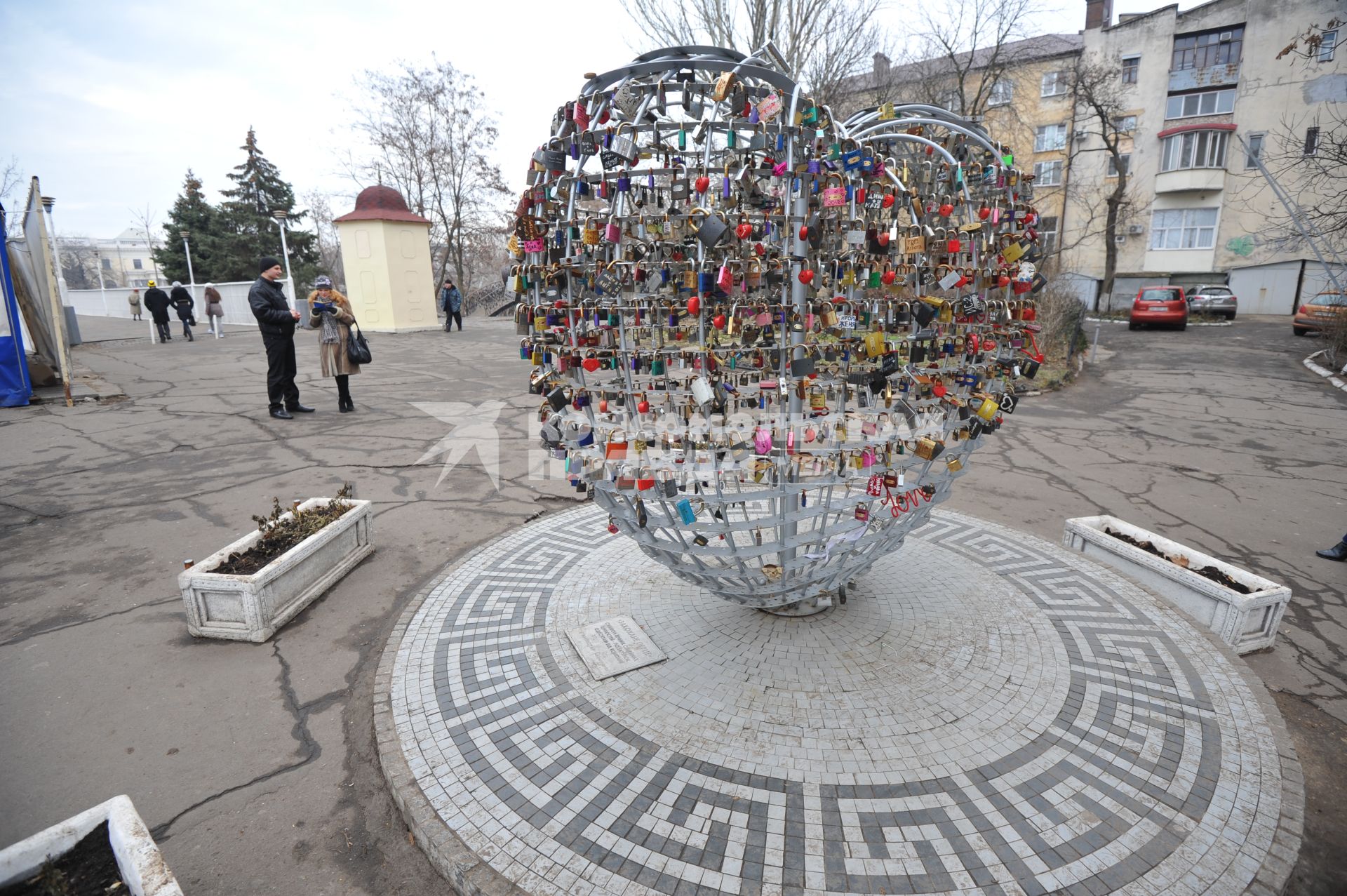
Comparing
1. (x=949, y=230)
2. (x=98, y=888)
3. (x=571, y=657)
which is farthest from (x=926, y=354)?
(x=98, y=888)

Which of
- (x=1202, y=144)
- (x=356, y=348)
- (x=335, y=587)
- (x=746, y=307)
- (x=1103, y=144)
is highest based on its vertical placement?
(x=1103, y=144)

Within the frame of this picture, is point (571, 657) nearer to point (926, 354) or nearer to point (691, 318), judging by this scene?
point (691, 318)

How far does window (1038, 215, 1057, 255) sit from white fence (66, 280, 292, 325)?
18.2 metres

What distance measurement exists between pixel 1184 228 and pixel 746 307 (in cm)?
3601

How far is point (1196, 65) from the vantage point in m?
28.0

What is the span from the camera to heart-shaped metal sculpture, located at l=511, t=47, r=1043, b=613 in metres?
2.81

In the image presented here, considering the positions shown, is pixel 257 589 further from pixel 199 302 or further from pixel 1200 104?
pixel 1200 104

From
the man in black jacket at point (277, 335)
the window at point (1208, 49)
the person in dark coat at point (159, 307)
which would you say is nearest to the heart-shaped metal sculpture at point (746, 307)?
the man in black jacket at point (277, 335)

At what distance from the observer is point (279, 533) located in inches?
179

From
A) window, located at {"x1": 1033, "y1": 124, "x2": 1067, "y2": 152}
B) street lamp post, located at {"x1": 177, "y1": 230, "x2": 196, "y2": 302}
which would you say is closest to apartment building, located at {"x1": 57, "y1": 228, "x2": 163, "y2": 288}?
street lamp post, located at {"x1": 177, "y1": 230, "x2": 196, "y2": 302}

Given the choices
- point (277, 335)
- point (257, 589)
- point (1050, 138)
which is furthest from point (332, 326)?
point (1050, 138)

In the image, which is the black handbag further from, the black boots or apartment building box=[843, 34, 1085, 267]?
apartment building box=[843, 34, 1085, 267]

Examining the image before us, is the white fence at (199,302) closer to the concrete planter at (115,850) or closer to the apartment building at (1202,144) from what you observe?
the concrete planter at (115,850)

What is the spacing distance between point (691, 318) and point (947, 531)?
12.0 ft
